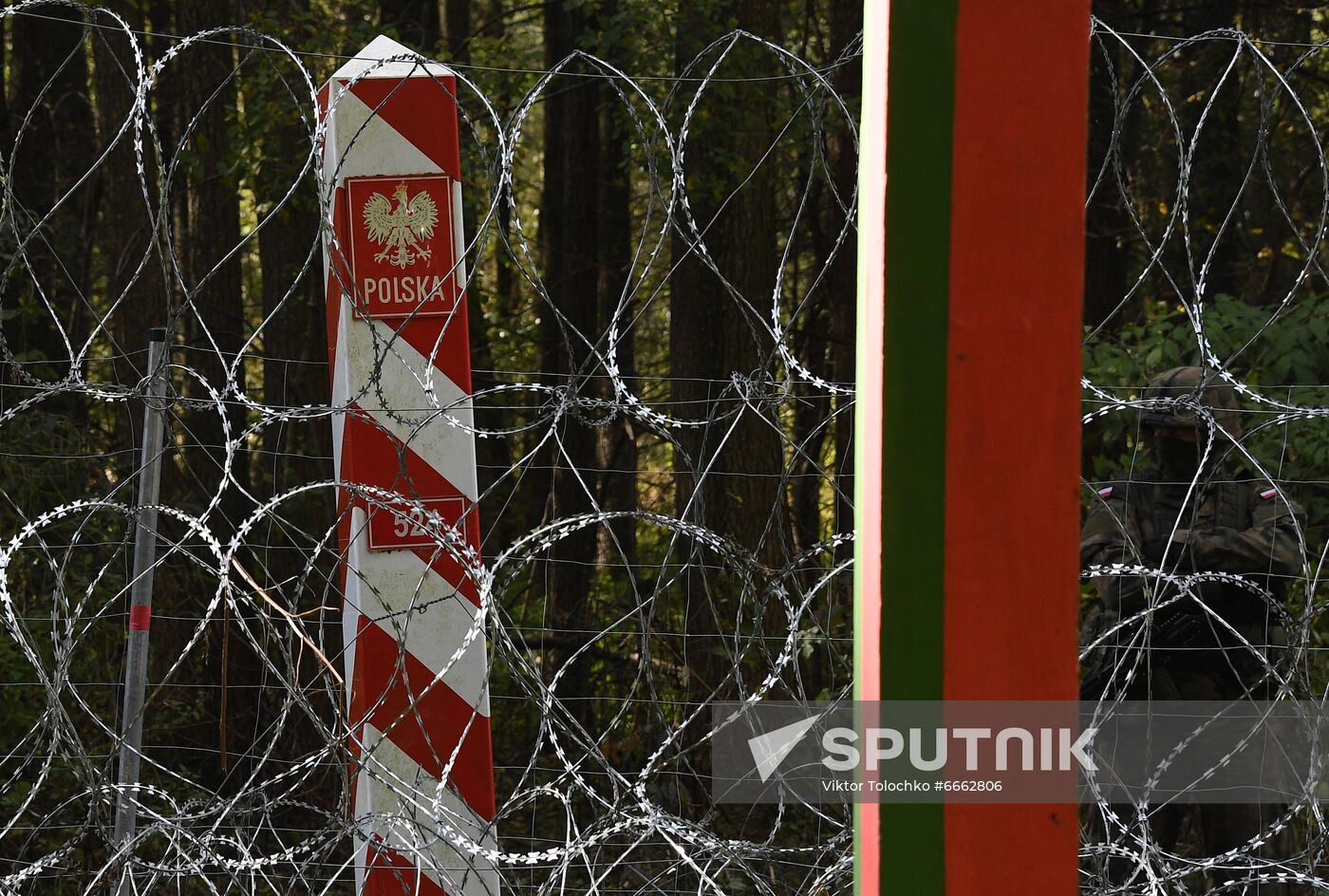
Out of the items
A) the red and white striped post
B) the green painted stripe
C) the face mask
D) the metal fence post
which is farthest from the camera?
the face mask

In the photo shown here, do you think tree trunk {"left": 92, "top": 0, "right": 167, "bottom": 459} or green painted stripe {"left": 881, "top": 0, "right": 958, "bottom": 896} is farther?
tree trunk {"left": 92, "top": 0, "right": 167, "bottom": 459}

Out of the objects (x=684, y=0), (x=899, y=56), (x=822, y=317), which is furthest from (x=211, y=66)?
(x=899, y=56)

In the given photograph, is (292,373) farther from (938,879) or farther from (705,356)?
(938,879)

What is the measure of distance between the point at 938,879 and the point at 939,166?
1.10ft

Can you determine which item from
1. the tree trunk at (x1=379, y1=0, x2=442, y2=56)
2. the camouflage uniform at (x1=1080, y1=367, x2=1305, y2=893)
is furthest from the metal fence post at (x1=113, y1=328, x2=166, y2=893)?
the tree trunk at (x1=379, y1=0, x2=442, y2=56)

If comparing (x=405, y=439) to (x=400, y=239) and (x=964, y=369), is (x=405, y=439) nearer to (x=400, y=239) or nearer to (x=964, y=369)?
(x=400, y=239)

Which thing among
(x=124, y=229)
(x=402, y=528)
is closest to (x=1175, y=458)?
(x=402, y=528)

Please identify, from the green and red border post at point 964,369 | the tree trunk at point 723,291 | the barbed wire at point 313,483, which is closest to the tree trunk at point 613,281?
the barbed wire at point 313,483

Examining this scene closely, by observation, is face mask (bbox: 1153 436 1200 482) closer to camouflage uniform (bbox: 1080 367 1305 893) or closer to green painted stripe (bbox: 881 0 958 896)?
camouflage uniform (bbox: 1080 367 1305 893)

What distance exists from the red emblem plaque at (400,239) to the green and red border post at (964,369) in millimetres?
2085

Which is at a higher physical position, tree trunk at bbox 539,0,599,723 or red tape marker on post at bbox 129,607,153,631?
tree trunk at bbox 539,0,599,723

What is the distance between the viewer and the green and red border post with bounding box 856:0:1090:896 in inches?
23.4

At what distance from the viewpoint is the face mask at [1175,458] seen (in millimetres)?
3975

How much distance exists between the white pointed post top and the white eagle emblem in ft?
0.73
